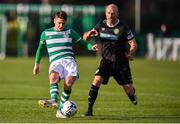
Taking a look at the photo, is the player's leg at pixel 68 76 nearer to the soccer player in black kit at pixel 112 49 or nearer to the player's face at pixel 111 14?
the soccer player in black kit at pixel 112 49

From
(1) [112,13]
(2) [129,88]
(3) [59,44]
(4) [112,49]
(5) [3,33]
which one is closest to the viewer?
(1) [112,13]

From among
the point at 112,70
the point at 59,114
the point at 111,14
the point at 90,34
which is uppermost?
the point at 111,14

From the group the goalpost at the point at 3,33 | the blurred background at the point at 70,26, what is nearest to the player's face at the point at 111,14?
the blurred background at the point at 70,26

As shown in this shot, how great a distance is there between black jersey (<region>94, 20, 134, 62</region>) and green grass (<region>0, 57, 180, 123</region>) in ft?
4.16

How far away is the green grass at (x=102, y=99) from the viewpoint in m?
16.9

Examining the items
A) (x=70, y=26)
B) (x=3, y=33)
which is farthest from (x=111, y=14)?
(x=3, y=33)

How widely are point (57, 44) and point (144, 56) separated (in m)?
36.7

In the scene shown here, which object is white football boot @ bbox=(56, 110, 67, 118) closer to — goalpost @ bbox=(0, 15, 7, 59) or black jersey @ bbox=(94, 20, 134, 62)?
black jersey @ bbox=(94, 20, 134, 62)

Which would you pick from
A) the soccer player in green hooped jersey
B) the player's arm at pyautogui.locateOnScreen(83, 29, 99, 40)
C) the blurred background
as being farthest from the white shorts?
the blurred background

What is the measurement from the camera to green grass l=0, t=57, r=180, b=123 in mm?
16938

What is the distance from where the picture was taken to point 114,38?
57.3 ft

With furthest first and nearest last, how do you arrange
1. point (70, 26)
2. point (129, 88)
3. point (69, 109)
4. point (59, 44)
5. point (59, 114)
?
point (70, 26) → point (129, 88) → point (59, 44) → point (59, 114) → point (69, 109)

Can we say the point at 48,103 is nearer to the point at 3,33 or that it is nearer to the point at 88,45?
the point at 88,45

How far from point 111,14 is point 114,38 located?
606 mm
